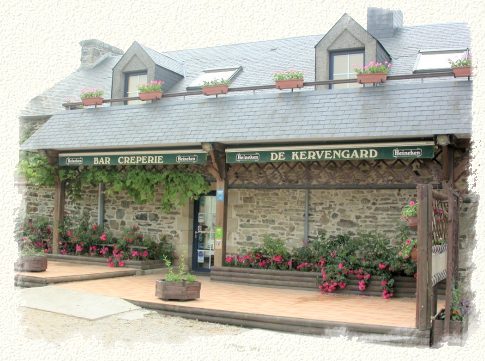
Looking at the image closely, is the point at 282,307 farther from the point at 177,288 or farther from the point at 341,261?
the point at 341,261

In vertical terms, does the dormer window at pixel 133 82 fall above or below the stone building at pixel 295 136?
above

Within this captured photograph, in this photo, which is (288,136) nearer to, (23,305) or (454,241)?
(454,241)

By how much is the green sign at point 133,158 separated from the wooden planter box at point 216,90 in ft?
4.85

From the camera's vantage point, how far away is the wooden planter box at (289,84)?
10.6m

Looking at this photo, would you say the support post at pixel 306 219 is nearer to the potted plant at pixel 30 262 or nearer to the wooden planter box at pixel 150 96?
the wooden planter box at pixel 150 96

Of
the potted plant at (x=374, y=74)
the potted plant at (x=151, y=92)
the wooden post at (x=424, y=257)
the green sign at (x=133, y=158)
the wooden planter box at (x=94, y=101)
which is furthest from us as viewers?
the wooden planter box at (x=94, y=101)

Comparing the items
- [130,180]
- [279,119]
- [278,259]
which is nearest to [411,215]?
[278,259]

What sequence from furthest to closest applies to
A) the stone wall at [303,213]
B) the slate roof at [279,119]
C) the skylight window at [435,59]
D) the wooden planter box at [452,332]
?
the skylight window at [435,59] < the stone wall at [303,213] < the slate roof at [279,119] < the wooden planter box at [452,332]

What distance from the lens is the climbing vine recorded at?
1155 centimetres

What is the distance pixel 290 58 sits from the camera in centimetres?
1358

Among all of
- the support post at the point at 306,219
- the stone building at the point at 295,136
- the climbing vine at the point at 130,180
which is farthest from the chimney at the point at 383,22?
the climbing vine at the point at 130,180

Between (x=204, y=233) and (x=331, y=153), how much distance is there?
4.17 metres

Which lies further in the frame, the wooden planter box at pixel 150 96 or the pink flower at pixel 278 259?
the wooden planter box at pixel 150 96

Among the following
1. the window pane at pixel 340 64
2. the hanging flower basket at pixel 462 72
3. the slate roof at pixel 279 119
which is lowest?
the slate roof at pixel 279 119
